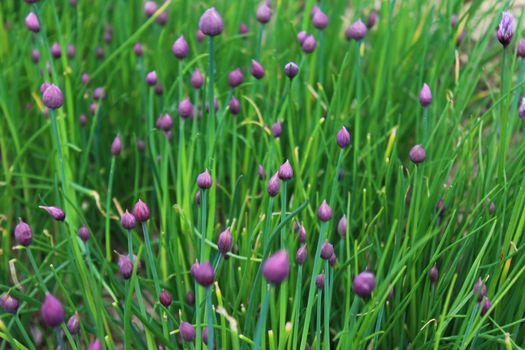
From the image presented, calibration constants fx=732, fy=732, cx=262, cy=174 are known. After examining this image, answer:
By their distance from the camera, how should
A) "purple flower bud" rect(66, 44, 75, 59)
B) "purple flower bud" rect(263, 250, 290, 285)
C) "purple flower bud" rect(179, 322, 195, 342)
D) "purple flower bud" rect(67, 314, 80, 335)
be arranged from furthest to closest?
1. "purple flower bud" rect(66, 44, 75, 59)
2. "purple flower bud" rect(67, 314, 80, 335)
3. "purple flower bud" rect(179, 322, 195, 342)
4. "purple flower bud" rect(263, 250, 290, 285)

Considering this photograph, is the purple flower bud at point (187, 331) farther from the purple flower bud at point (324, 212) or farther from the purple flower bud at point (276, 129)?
the purple flower bud at point (276, 129)

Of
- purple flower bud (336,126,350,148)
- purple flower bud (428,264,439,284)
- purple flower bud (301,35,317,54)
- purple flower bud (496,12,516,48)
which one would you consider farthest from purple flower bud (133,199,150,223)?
purple flower bud (496,12,516,48)

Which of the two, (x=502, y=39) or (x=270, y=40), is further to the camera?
(x=270, y=40)

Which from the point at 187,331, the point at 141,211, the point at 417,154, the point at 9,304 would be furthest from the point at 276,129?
the point at 9,304

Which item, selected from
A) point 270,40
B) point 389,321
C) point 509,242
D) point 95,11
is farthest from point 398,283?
point 95,11

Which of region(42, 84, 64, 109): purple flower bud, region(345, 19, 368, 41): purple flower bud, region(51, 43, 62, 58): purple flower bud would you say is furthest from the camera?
region(51, 43, 62, 58): purple flower bud

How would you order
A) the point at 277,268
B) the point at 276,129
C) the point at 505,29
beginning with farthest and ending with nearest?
the point at 276,129, the point at 505,29, the point at 277,268

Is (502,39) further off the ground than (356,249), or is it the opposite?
(502,39)

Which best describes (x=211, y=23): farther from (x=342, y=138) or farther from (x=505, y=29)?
(x=505, y=29)

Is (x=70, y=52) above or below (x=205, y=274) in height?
below

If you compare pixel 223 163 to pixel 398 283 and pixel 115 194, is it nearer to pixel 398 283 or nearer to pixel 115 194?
pixel 115 194

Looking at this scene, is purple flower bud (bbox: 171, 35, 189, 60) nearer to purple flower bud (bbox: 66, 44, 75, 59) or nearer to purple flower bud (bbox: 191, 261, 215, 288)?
purple flower bud (bbox: 66, 44, 75, 59)
